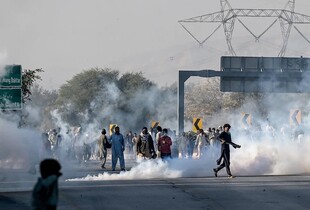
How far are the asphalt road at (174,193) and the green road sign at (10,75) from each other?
284 centimetres

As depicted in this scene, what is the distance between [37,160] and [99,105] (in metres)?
53.9

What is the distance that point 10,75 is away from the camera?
27.6 metres

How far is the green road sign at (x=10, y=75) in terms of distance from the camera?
90.5ft

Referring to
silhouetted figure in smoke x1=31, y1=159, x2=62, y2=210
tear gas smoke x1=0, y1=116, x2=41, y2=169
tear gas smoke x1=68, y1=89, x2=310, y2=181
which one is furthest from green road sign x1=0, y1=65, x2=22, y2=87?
silhouetted figure in smoke x1=31, y1=159, x2=62, y2=210

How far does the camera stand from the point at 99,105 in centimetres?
8412

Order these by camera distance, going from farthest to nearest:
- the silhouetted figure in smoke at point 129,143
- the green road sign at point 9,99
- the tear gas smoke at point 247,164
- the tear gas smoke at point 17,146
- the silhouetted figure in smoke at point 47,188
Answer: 1. the silhouetted figure in smoke at point 129,143
2. the tear gas smoke at point 247,164
3. the green road sign at point 9,99
4. the tear gas smoke at point 17,146
5. the silhouetted figure in smoke at point 47,188

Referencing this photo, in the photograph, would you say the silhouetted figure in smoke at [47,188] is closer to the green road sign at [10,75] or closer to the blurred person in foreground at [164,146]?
the green road sign at [10,75]

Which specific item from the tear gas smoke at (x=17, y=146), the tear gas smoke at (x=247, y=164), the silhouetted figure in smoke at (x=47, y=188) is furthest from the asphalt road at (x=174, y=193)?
the silhouetted figure in smoke at (x=47, y=188)

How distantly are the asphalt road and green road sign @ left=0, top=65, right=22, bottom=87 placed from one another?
112 inches

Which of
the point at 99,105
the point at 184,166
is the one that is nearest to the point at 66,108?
the point at 99,105

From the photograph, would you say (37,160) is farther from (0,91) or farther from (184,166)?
(184,166)

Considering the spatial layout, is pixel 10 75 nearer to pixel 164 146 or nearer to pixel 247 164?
pixel 164 146

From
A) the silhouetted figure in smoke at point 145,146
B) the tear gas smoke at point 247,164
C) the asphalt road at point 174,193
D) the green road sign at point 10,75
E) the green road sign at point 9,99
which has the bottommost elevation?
the asphalt road at point 174,193

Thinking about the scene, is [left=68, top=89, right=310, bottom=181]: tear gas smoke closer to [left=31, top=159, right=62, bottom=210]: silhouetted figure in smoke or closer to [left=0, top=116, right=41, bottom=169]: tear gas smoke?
[left=0, top=116, right=41, bottom=169]: tear gas smoke
